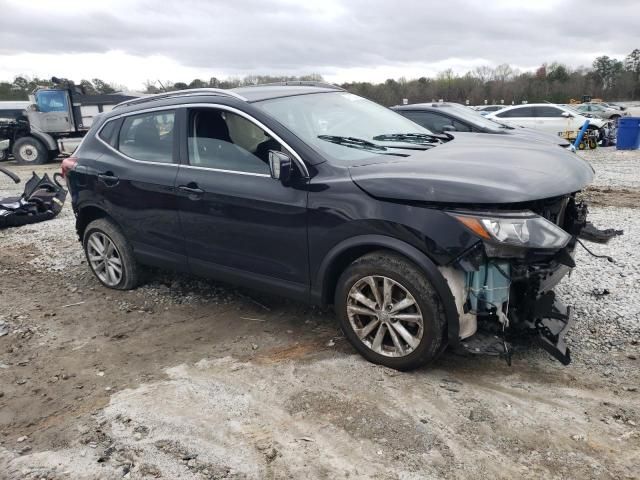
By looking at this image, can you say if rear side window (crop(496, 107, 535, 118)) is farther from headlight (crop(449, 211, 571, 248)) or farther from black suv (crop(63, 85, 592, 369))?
headlight (crop(449, 211, 571, 248))

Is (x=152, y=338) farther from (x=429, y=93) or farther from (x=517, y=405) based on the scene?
(x=429, y=93)

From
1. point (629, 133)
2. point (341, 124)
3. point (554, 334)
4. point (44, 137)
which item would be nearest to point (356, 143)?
point (341, 124)

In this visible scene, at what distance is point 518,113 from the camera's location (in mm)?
20312

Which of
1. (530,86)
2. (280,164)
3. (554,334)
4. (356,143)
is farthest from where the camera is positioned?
(530,86)

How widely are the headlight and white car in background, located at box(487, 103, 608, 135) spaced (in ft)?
57.0

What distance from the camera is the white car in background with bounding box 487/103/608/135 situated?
62.5ft

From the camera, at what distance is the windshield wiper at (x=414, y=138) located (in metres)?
4.12

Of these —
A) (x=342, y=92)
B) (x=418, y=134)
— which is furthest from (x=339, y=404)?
(x=342, y=92)

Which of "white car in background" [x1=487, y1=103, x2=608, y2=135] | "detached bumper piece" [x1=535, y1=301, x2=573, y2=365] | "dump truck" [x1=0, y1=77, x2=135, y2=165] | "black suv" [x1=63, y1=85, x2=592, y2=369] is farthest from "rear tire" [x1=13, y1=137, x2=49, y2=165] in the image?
"detached bumper piece" [x1=535, y1=301, x2=573, y2=365]

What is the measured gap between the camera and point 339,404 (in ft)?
10.1

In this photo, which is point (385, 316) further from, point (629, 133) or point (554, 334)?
point (629, 133)

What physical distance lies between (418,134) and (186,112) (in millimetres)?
1920

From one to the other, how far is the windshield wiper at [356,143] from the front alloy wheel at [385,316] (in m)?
1.00

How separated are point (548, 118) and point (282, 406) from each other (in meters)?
19.5
